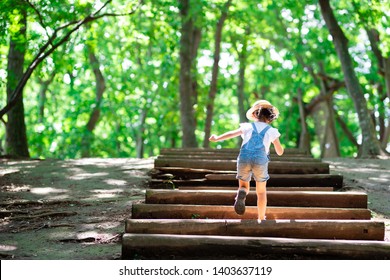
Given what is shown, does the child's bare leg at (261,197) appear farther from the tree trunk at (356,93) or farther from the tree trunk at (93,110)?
the tree trunk at (93,110)

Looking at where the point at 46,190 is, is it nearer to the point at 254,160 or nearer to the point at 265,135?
the point at 254,160

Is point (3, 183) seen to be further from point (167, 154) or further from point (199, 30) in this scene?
point (199, 30)

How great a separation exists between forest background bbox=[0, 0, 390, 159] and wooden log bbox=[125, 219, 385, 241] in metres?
6.96

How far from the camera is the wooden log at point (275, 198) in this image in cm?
682

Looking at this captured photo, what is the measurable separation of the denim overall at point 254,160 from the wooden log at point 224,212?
23.9 inches

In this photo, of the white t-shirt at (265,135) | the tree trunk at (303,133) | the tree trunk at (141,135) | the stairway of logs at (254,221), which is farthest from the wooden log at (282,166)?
the tree trunk at (141,135)

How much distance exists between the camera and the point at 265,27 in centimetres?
2384

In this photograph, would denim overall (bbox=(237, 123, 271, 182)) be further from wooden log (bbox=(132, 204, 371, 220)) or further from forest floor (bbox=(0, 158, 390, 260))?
forest floor (bbox=(0, 158, 390, 260))

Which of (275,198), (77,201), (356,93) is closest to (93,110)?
(356,93)

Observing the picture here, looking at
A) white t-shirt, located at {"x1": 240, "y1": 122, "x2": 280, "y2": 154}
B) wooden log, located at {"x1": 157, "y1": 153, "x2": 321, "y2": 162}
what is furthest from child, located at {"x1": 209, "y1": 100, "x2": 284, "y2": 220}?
wooden log, located at {"x1": 157, "y1": 153, "x2": 321, "y2": 162}

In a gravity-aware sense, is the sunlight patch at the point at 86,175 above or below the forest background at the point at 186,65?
below

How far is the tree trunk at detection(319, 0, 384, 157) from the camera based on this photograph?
13.6 metres

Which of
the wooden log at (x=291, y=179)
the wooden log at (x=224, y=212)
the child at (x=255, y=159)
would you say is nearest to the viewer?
the child at (x=255, y=159)

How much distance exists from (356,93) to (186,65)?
17.7 feet
